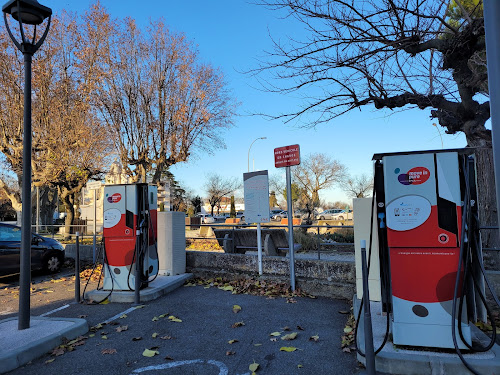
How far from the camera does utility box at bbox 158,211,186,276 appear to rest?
772 cm

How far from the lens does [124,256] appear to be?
6664 mm

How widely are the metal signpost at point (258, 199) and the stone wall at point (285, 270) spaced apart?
31 cm

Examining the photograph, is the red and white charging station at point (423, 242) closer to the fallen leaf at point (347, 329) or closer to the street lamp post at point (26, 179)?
the fallen leaf at point (347, 329)

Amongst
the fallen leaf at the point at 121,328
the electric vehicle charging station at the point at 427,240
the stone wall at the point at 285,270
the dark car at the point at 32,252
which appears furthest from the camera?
the dark car at the point at 32,252

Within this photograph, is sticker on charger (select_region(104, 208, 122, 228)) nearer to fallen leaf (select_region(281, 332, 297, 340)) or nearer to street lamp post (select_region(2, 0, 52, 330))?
street lamp post (select_region(2, 0, 52, 330))

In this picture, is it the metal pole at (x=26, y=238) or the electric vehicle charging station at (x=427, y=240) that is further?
the metal pole at (x=26, y=238)

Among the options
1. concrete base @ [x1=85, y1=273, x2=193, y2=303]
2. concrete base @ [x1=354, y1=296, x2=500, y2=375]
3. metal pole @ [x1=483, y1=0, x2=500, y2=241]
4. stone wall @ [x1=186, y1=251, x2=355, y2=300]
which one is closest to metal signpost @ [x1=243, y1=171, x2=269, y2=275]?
stone wall @ [x1=186, y1=251, x2=355, y2=300]

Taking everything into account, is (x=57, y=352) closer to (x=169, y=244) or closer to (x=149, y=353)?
(x=149, y=353)

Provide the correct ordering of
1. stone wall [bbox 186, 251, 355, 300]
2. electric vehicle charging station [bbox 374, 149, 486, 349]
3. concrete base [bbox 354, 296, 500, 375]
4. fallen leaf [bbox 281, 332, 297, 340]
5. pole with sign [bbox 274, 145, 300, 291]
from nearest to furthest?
1. concrete base [bbox 354, 296, 500, 375]
2. electric vehicle charging station [bbox 374, 149, 486, 349]
3. fallen leaf [bbox 281, 332, 297, 340]
4. stone wall [bbox 186, 251, 355, 300]
5. pole with sign [bbox 274, 145, 300, 291]

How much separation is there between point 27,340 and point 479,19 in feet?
27.3

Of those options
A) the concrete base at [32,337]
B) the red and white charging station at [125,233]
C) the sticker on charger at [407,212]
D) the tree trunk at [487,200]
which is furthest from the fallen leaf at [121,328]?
the tree trunk at [487,200]

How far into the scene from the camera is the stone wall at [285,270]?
20.6 ft

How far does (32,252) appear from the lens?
9297mm

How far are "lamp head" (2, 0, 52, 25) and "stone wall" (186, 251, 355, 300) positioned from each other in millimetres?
5392
